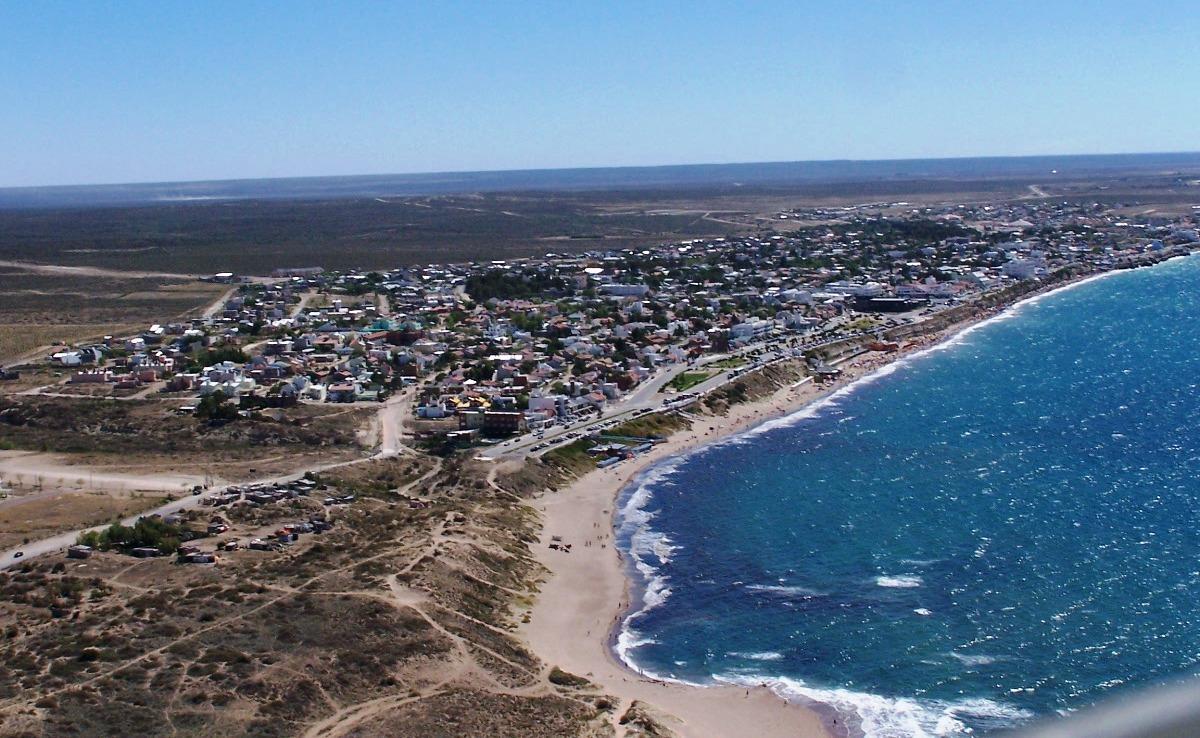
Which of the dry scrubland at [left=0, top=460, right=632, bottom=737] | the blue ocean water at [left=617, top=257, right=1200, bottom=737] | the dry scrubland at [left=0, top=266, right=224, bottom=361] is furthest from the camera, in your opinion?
the dry scrubland at [left=0, top=266, right=224, bottom=361]

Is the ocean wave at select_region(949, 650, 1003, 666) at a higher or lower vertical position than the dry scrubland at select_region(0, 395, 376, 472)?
lower

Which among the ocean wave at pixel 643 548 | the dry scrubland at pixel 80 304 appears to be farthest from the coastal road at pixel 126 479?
the dry scrubland at pixel 80 304

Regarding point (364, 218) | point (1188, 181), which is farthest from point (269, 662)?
point (1188, 181)

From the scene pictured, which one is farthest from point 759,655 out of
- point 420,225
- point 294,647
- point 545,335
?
point 420,225

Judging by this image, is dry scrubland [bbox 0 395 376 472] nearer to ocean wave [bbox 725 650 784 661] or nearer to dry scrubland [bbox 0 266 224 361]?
dry scrubland [bbox 0 266 224 361]

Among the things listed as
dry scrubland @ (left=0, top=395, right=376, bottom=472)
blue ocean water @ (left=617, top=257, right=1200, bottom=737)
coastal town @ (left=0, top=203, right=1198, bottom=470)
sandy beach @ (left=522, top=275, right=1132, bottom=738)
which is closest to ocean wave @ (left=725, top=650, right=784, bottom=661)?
blue ocean water @ (left=617, top=257, right=1200, bottom=737)

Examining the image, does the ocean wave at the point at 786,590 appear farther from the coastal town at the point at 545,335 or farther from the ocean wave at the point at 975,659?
the coastal town at the point at 545,335

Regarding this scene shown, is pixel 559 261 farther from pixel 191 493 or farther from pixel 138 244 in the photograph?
pixel 191 493
